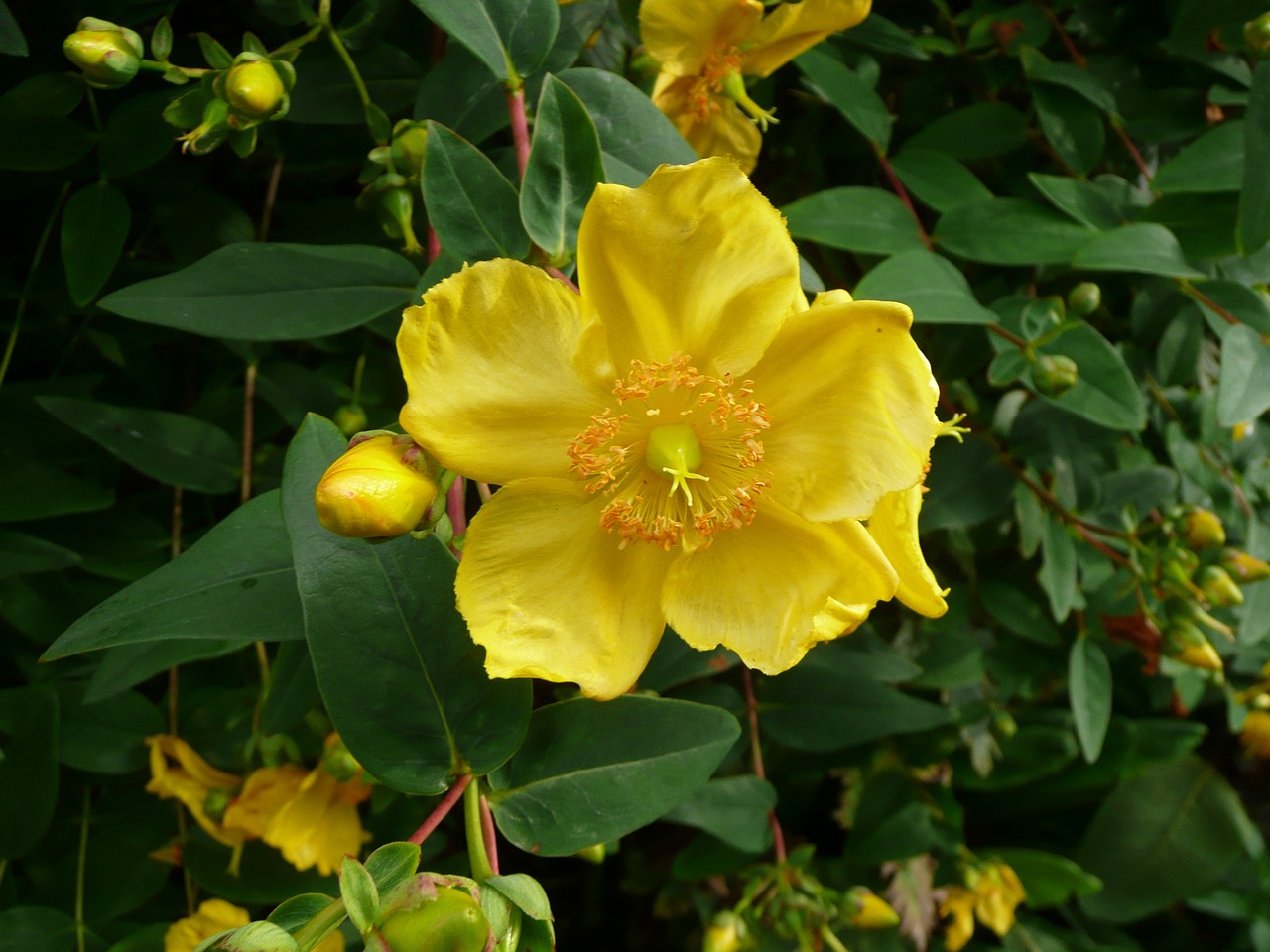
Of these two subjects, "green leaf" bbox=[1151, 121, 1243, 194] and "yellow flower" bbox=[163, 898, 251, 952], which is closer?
"yellow flower" bbox=[163, 898, 251, 952]

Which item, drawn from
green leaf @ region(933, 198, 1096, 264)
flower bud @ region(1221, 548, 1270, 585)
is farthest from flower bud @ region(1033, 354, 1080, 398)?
flower bud @ region(1221, 548, 1270, 585)

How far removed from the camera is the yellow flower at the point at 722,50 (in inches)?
33.9

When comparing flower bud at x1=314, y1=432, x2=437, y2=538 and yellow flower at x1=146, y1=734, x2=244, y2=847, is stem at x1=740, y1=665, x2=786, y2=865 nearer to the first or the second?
yellow flower at x1=146, y1=734, x2=244, y2=847

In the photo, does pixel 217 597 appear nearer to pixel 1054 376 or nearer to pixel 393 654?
pixel 393 654

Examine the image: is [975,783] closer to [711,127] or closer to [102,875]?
[711,127]

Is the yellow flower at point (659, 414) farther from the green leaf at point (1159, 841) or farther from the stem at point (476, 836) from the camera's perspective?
the green leaf at point (1159, 841)

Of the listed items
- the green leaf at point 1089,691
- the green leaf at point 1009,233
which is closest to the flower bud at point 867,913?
the green leaf at point 1089,691

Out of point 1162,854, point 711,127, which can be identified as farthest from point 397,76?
point 1162,854

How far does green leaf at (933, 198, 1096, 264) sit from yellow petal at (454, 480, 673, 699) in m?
0.57

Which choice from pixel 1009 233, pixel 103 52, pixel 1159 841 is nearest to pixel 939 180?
pixel 1009 233

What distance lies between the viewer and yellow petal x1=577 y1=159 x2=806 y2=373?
0.57 meters

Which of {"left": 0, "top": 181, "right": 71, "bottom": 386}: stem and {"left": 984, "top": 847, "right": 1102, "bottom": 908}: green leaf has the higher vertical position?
{"left": 0, "top": 181, "right": 71, "bottom": 386}: stem

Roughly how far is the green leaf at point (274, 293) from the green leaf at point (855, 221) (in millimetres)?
408

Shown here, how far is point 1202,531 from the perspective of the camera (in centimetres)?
110
